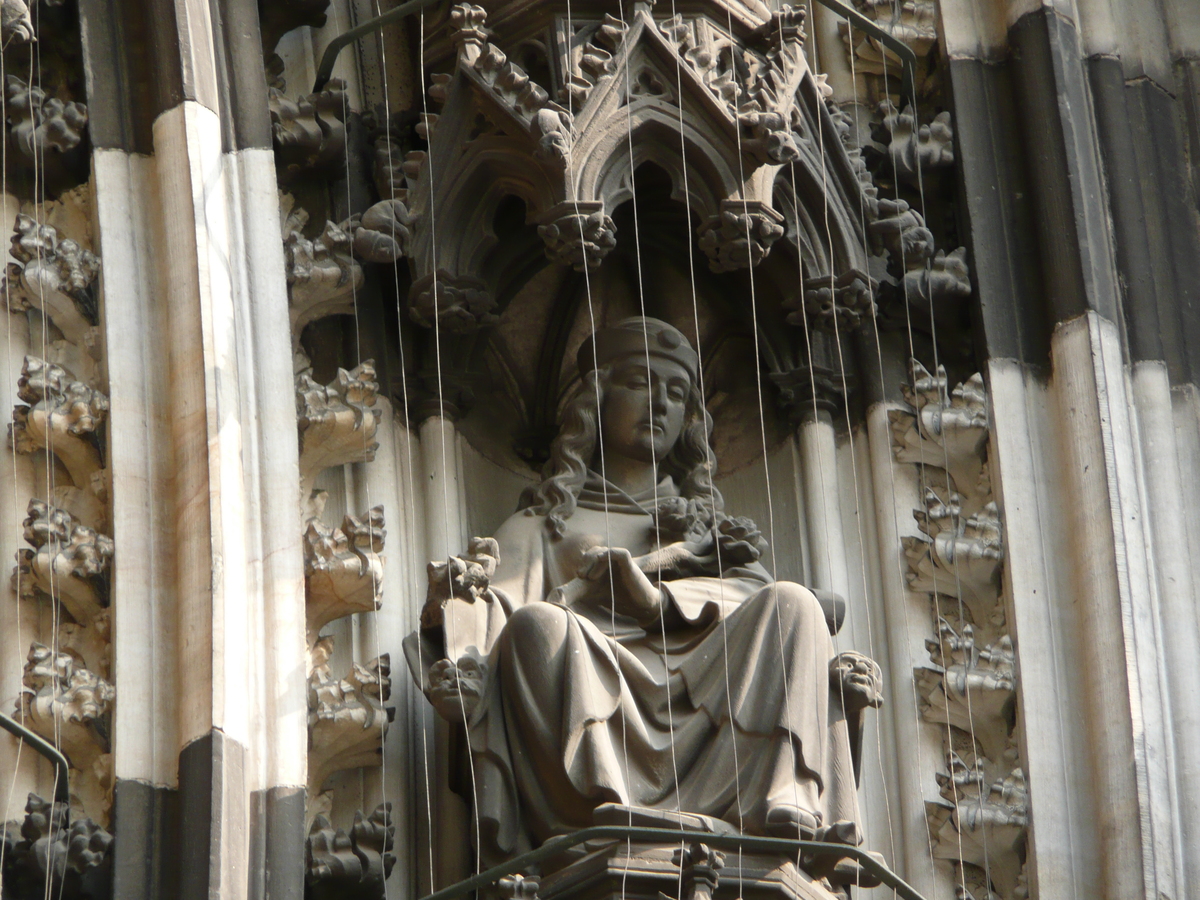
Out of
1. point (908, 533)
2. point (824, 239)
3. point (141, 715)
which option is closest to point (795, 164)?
point (824, 239)

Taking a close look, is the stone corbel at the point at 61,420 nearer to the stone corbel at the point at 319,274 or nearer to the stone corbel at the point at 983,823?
the stone corbel at the point at 319,274

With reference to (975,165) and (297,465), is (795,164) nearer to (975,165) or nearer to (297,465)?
(975,165)

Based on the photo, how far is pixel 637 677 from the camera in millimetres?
6941

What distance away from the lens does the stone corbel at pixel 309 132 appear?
7469 millimetres

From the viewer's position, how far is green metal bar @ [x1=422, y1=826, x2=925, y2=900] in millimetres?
6426

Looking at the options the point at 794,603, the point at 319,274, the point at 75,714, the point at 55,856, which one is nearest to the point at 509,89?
the point at 319,274

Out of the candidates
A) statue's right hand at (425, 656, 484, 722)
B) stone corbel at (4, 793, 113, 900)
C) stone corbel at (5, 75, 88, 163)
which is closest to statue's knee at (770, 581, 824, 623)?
statue's right hand at (425, 656, 484, 722)

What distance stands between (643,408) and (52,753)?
68.4 inches

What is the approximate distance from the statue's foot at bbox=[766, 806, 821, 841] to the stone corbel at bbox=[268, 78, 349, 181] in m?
1.90

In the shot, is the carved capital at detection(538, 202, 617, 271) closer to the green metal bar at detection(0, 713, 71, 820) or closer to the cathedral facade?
the cathedral facade

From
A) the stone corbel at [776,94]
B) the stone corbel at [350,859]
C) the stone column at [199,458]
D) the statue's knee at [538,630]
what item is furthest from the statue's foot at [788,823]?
the stone corbel at [776,94]

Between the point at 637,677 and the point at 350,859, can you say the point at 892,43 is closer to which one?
the point at 637,677

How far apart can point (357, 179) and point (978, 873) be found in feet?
6.92

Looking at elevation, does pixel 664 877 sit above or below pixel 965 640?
below
